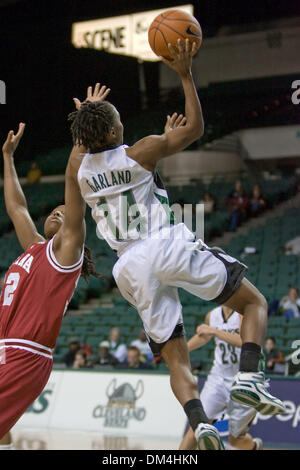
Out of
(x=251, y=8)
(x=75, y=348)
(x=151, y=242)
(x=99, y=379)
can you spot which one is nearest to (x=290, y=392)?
(x=99, y=379)

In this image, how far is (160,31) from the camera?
4348 millimetres

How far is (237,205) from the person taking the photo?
16.5m

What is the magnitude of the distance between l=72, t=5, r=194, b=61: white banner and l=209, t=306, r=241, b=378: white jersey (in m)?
12.1

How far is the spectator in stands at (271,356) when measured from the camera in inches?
374

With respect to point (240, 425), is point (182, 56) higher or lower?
higher

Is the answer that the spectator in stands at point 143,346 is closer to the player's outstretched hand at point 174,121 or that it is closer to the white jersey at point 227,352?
the white jersey at point 227,352

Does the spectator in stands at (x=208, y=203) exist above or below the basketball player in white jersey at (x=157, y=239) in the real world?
below

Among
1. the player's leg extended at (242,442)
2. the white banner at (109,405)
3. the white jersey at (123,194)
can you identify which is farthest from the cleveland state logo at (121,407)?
the white jersey at (123,194)

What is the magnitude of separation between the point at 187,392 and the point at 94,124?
1.64m

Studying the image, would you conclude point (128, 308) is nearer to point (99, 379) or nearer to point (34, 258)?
point (99, 379)

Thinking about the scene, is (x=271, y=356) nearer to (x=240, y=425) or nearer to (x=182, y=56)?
(x=240, y=425)

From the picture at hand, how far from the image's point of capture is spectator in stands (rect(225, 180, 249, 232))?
53.7ft

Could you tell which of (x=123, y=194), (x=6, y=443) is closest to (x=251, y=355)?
(x=123, y=194)

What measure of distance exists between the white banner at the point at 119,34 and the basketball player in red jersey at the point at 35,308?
14.4 metres
